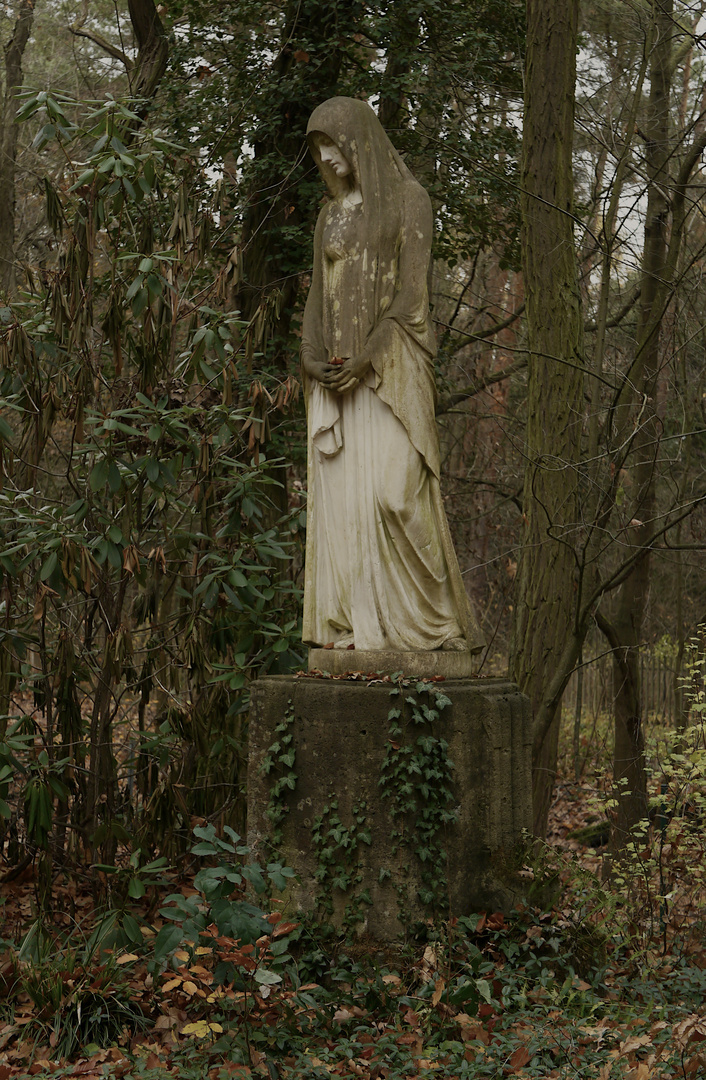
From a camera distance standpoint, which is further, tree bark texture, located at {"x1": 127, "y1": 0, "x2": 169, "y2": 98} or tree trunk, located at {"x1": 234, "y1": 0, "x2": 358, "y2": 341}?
tree bark texture, located at {"x1": 127, "y1": 0, "x2": 169, "y2": 98}

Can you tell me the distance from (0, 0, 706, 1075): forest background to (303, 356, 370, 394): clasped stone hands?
74 cm

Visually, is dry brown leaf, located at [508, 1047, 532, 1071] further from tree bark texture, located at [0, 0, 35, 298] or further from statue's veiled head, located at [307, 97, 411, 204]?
tree bark texture, located at [0, 0, 35, 298]

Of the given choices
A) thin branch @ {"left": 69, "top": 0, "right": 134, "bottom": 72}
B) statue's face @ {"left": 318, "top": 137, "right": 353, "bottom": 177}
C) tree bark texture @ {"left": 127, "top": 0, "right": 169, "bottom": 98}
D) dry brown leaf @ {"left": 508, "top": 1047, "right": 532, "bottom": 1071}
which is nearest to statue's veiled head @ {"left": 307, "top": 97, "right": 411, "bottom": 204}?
statue's face @ {"left": 318, "top": 137, "right": 353, "bottom": 177}

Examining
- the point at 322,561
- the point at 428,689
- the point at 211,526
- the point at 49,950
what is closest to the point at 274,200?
the point at 211,526

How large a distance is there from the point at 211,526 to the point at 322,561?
157cm

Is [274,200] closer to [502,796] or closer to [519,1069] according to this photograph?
[502,796]

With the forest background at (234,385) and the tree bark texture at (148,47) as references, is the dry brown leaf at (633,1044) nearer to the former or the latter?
the forest background at (234,385)

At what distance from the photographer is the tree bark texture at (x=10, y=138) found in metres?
11.4

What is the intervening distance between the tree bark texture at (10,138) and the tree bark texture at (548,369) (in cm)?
646

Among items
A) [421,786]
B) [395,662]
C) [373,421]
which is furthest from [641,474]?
[421,786]

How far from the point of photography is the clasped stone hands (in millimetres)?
4887

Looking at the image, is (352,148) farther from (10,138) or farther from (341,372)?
(10,138)

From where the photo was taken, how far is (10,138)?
1177 cm

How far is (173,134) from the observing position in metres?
8.85
